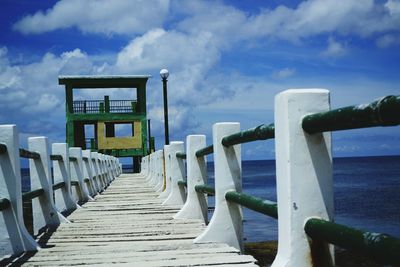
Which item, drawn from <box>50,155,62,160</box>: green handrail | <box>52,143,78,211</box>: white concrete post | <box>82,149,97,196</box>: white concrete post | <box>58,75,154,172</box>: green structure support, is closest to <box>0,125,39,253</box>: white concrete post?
<box>50,155,62,160</box>: green handrail

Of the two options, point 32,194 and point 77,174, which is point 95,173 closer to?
point 77,174

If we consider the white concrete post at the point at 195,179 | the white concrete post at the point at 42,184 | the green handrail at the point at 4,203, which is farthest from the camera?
the white concrete post at the point at 195,179

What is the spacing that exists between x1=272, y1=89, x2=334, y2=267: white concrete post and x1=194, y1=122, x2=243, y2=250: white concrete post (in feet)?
5.96

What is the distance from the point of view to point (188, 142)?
6.05 m

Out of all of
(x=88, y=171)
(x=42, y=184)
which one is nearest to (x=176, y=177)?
(x=42, y=184)

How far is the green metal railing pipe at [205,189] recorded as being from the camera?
187 inches

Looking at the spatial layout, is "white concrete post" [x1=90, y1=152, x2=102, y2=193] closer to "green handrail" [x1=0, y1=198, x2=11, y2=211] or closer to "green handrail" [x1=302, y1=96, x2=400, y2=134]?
"green handrail" [x1=0, y1=198, x2=11, y2=211]

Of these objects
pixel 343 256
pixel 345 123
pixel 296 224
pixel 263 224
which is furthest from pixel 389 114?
pixel 263 224

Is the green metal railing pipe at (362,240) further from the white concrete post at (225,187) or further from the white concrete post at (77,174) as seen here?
the white concrete post at (77,174)

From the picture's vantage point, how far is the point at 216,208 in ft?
14.0

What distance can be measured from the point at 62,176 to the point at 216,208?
3.82m

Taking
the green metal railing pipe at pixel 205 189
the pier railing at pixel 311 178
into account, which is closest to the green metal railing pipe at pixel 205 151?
the green metal railing pipe at pixel 205 189

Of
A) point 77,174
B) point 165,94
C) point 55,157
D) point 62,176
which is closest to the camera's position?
point 55,157

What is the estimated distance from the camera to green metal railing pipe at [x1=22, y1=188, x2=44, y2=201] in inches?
183
